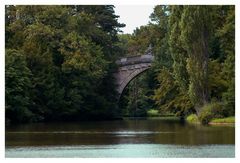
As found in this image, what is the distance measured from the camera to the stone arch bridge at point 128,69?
69.4m

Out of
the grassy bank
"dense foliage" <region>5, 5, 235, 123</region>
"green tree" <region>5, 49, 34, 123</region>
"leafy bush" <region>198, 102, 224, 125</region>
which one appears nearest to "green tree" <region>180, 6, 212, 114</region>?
"dense foliage" <region>5, 5, 235, 123</region>

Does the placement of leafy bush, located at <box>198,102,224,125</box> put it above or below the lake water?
above

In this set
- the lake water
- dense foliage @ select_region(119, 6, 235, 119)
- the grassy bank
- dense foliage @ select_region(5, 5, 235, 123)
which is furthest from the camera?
dense foliage @ select_region(5, 5, 235, 123)

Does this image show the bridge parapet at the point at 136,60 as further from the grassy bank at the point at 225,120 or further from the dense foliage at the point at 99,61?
the grassy bank at the point at 225,120

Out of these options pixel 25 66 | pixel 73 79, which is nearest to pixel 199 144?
pixel 25 66

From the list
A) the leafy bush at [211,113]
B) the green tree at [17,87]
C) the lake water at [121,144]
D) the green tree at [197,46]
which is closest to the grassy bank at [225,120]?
the leafy bush at [211,113]

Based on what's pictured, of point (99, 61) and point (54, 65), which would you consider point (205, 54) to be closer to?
point (54, 65)

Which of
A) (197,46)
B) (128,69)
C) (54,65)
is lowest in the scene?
(128,69)

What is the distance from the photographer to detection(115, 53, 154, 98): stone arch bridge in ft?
228

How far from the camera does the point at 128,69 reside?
69875 millimetres

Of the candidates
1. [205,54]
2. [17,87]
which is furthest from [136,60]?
[205,54]

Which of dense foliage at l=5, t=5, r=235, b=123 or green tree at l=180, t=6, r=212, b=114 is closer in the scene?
green tree at l=180, t=6, r=212, b=114

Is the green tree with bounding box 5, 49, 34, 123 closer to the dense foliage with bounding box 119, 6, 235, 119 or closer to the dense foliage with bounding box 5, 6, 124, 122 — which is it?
the dense foliage with bounding box 5, 6, 124, 122
